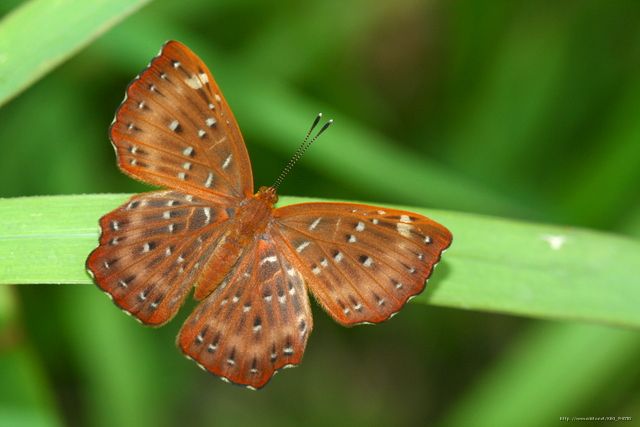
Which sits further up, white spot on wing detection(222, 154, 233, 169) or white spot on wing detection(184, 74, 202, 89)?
white spot on wing detection(184, 74, 202, 89)

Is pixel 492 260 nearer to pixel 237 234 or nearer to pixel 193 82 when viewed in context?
pixel 237 234

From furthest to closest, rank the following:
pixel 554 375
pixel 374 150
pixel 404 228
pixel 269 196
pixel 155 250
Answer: pixel 374 150 < pixel 554 375 < pixel 269 196 < pixel 155 250 < pixel 404 228

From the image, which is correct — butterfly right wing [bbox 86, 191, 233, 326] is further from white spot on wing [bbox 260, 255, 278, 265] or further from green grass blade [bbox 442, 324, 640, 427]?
green grass blade [bbox 442, 324, 640, 427]

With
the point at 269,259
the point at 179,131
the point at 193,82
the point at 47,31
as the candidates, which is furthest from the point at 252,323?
the point at 47,31

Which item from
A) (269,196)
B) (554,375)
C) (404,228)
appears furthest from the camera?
(554,375)

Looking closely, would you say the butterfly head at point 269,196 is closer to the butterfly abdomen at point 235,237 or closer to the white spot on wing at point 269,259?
the butterfly abdomen at point 235,237

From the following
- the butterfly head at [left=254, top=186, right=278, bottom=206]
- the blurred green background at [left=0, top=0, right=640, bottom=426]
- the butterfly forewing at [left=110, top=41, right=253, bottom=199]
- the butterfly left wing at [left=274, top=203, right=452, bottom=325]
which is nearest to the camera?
the butterfly left wing at [left=274, top=203, right=452, bottom=325]

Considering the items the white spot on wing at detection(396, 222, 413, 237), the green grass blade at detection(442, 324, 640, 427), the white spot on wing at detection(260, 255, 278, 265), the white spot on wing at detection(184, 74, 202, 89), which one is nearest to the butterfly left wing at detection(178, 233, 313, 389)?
the white spot on wing at detection(260, 255, 278, 265)
